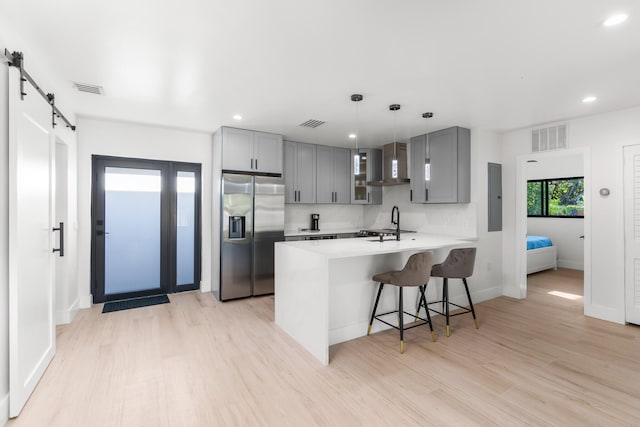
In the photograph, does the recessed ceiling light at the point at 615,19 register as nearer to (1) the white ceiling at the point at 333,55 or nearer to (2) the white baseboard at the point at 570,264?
(1) the white ceiling at the point at 333,55

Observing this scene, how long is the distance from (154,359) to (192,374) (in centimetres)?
50

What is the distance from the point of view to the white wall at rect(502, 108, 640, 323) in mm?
3682

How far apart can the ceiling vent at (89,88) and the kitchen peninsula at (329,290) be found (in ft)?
7.71

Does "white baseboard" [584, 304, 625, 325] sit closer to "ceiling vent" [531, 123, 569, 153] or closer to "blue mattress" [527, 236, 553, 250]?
"ceiling vent" [531, 123, 569, 153]

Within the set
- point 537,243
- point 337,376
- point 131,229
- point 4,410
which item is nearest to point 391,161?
point 537,243

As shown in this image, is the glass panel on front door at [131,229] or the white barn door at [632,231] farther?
the glass panel on front door at [131,229]

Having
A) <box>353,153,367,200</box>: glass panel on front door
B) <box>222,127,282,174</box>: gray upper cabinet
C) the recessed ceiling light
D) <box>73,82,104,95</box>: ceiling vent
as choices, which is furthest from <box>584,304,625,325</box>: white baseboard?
<box>73,82,104,95</box>: ceiling vent

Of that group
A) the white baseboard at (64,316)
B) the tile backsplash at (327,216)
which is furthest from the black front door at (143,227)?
the tile backsplash at (327,216)

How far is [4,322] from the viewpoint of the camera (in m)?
1.98

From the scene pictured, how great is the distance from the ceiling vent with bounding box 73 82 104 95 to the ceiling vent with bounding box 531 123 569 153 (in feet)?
17.4

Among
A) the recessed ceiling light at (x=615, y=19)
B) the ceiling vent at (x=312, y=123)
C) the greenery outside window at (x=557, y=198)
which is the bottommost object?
the greenery outside window at (x=557, y=198)

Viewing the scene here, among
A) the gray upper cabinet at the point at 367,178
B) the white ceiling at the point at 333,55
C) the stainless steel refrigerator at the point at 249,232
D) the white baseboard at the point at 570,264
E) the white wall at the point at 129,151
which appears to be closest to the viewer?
the white ceiling at the point at 333,55

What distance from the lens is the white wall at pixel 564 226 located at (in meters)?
6.70

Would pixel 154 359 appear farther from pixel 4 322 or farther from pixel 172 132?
pixel 172 132
